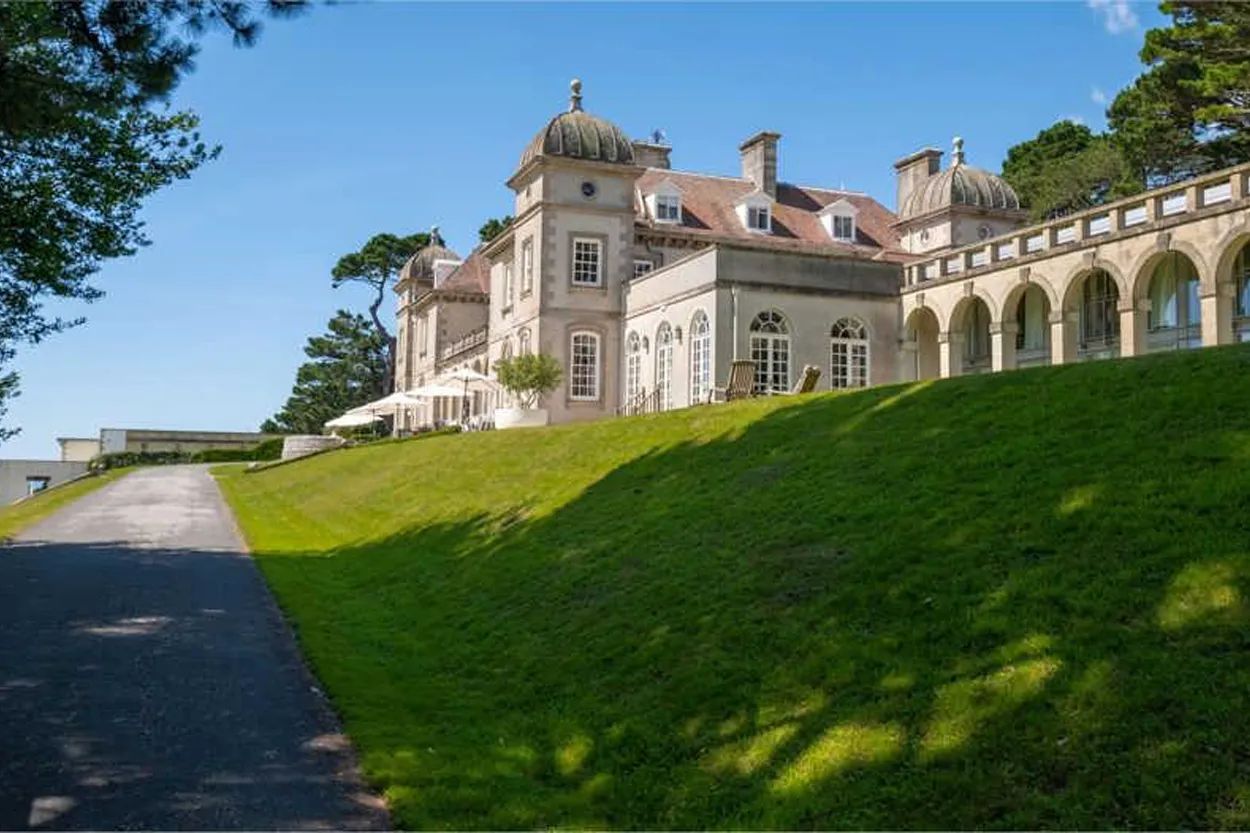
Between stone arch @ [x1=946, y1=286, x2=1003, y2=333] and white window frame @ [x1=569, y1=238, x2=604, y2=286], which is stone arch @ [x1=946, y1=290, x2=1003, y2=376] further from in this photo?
white window frame @ [x1=569, y1=238, x2=604, y2=286]

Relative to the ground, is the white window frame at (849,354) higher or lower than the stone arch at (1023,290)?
lower

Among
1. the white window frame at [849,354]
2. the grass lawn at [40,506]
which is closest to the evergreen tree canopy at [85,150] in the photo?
the grass lawn at [40,506]

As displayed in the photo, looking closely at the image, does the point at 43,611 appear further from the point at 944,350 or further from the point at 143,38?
the point at 944,350

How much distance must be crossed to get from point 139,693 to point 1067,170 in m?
53.6

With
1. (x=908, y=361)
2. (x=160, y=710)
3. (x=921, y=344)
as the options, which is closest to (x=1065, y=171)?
(x=921, y=344)

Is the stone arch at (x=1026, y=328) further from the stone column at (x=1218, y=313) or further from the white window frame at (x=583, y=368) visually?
the white window frame at (x=583, y=368)

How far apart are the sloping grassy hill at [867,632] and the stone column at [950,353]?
16644mm

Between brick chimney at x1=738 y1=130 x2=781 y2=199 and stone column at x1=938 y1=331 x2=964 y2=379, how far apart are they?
1582 cm

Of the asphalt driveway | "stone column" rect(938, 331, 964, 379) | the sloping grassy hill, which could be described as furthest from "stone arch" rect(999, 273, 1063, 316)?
the asphalt driveway

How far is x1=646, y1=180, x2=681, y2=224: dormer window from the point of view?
134 feet

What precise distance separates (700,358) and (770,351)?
2.05m

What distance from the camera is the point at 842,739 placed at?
6449 mm

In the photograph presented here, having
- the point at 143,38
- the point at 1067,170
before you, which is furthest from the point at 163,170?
the point at 1067,170

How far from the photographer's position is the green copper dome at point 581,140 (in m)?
37.4
